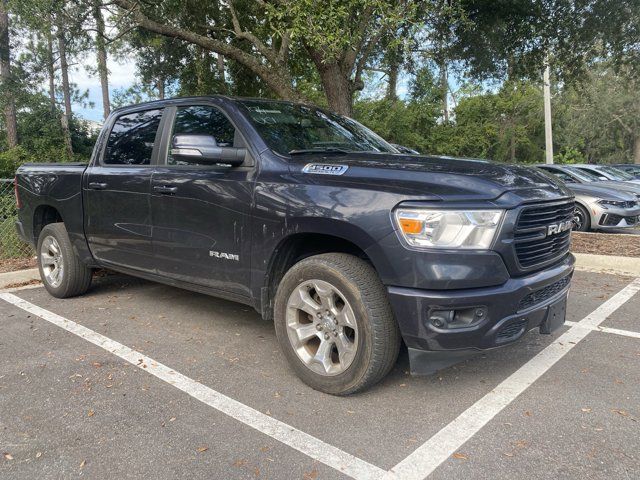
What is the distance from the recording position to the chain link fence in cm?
773

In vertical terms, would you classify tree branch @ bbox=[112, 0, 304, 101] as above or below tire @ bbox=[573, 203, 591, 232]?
above

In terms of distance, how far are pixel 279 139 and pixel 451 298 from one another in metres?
1.72

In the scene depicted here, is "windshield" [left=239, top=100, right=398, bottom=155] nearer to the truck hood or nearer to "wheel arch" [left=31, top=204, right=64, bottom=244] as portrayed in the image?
the truck hood

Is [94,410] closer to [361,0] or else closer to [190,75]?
[361,0]

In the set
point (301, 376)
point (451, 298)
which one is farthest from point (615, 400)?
point (301, 376)

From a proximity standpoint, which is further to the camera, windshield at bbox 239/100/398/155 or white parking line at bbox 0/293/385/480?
windshield at bbox 239/100/398/155

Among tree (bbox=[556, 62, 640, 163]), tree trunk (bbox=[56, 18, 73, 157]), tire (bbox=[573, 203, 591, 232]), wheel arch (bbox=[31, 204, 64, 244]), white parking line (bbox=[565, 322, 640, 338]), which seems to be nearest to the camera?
white parking line (bbox=[565, 322, 640, 338])

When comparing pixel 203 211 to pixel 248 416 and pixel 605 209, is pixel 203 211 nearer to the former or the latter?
pixel 248 416

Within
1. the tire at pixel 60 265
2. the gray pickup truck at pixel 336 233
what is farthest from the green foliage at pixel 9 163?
the gray pickup truck at pixel 336 233

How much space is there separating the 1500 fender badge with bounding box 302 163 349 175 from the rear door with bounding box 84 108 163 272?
5.19 feet

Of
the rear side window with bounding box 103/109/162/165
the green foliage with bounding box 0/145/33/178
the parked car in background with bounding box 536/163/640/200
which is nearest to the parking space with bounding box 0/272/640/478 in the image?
the rear side window with bounding box 103/109/162/165

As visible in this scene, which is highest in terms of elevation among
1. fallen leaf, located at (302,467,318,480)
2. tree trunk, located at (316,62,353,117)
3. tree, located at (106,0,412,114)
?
tree, located at (106,0,412,114)

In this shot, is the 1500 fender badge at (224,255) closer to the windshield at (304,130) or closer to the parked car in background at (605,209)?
the windshield at (304,130)

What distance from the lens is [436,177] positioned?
2951mm
